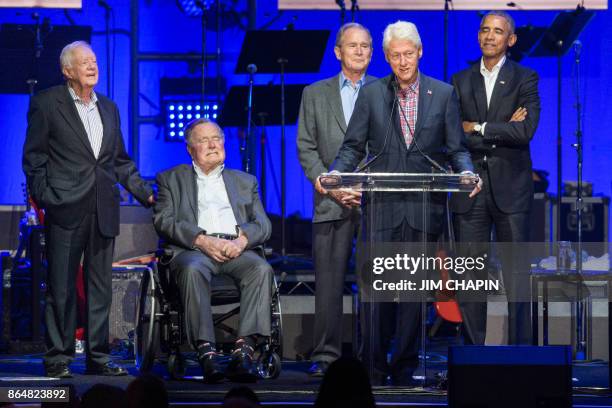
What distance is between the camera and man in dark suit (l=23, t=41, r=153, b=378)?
5414 mm

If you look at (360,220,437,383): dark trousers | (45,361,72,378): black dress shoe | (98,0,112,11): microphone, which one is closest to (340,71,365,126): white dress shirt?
(360,220,437,383): dark trousers

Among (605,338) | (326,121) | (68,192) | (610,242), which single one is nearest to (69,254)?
(68,192)

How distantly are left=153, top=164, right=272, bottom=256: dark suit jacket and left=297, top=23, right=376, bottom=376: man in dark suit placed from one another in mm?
326

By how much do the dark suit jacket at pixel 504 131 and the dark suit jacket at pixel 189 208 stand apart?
104 centimetres

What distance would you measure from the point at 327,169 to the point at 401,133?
70 cm

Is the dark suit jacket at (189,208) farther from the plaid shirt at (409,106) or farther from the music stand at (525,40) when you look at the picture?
the music stand at (525,40)

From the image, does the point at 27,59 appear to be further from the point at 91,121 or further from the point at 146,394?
the point at 146,394

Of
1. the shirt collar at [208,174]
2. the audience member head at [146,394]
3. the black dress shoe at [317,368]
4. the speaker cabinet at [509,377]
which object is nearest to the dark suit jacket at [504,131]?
the black dress shoe at [317,368]

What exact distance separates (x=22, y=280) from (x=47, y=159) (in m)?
1.62

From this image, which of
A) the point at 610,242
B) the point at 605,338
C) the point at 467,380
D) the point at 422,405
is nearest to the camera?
the point at 467,380

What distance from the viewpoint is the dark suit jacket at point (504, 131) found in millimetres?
5352

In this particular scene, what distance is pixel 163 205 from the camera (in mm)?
5633

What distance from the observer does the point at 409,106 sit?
5.02 m

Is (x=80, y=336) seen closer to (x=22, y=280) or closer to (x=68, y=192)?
(x=22, y=280)
